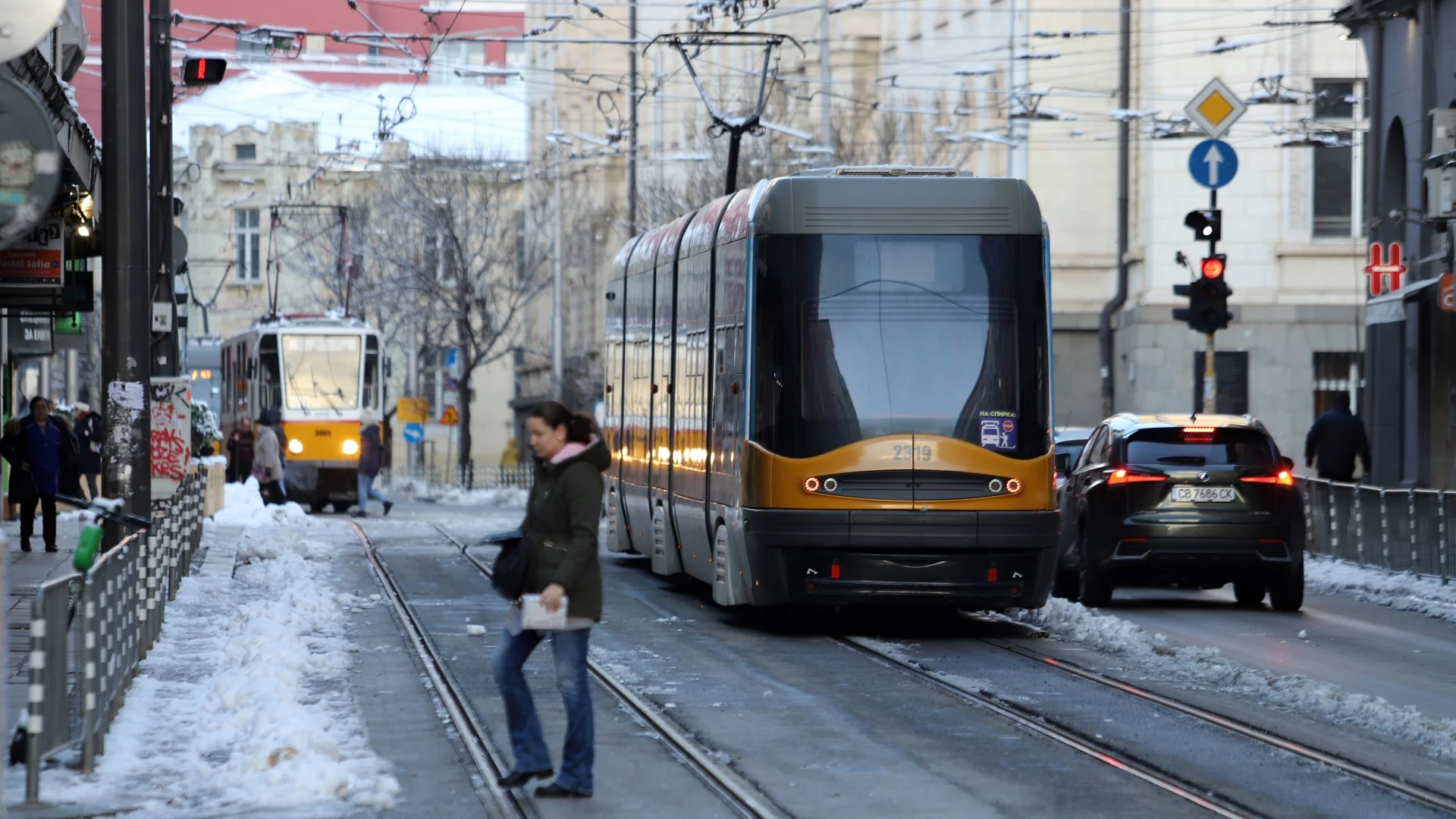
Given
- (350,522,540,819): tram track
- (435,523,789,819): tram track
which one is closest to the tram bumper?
(435,523,789,819): tram track

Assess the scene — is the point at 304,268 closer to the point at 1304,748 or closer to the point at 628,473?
the point at 628,473

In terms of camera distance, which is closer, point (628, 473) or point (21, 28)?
point (21, 28)

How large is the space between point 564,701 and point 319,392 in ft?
108

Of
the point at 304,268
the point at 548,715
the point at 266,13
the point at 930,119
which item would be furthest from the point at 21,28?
the point at 266,13

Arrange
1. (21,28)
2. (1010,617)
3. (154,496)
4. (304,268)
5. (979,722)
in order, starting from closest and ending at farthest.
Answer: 1. (21,28)
2. (979,722)
3. (1010,617)
4. (154,496)
5. (304,268)

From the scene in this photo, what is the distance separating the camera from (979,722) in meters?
12.0

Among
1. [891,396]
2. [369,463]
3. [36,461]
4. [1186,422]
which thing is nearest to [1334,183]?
[369,463]

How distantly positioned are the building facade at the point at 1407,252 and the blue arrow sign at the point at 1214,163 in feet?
7.04

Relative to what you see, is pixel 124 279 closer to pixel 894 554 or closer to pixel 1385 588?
pixel 894 554

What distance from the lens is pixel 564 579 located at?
9469mm

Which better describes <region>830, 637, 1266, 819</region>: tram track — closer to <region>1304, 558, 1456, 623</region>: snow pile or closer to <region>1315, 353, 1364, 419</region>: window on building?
<region>1304, 558, 1456, 623</region>: snow pile

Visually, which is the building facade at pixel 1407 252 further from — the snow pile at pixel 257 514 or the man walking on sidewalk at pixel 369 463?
the man walking on sidewalk at pixel 369 463

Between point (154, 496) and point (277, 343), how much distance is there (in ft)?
72.7

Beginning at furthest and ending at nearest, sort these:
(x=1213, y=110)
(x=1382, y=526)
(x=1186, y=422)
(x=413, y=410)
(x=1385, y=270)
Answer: (x=413, y=410) < (x=1385, y=270) < (x=1213, y=110) < (x=1382, y=526) < (x=1186, y=422)
